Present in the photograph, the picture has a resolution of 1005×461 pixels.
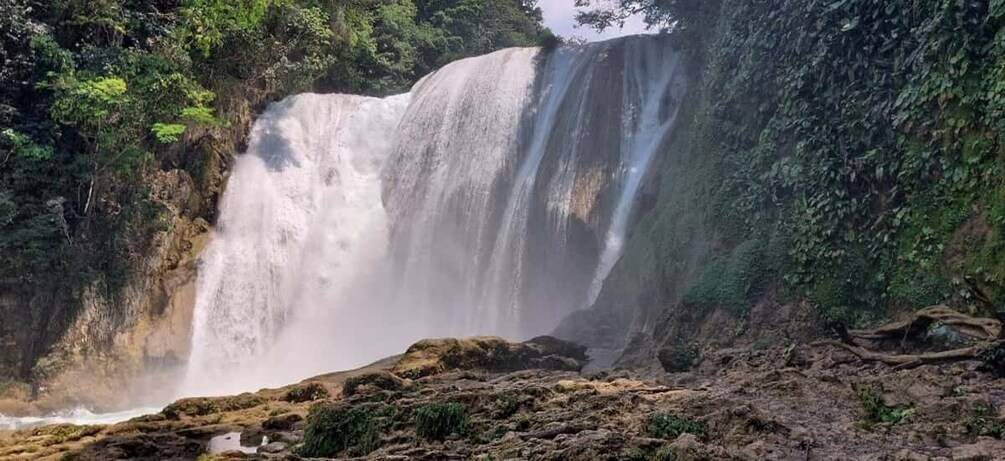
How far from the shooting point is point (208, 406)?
35.5ft

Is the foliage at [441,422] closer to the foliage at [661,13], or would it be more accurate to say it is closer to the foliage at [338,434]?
the foliage at [338,434]

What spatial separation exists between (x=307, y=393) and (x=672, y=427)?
727 centimetres

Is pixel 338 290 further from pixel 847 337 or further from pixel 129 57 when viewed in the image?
pixel 847 337

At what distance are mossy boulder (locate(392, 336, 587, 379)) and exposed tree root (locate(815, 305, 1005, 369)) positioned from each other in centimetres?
462

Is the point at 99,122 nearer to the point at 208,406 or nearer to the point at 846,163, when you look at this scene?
the point at 208,406

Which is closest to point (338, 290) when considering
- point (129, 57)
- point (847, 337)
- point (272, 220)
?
point (272, 220)

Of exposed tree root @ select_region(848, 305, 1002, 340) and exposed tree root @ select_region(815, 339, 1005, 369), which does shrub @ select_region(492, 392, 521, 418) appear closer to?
exposed tree root @ select_region(815, 339, 1005, 369)

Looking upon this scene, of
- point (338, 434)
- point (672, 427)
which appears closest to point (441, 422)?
point (338, 434)

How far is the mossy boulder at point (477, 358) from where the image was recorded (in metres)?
11.8

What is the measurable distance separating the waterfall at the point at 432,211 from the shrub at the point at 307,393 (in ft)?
26.2

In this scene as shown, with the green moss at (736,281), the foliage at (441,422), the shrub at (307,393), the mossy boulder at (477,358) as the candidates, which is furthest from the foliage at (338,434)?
the green moss at (736,281)

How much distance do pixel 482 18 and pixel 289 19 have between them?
46.5 feet

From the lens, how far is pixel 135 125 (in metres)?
18.7

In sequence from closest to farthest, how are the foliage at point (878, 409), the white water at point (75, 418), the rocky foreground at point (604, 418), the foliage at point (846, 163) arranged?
the rocky foreground at point (604, 418) < the foliage at point (878, 409) < the foliage at point (846, 163) < the white water at point (75, 418)
